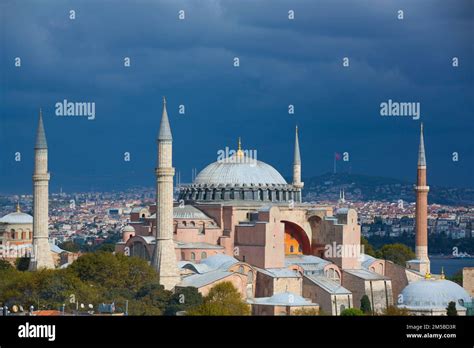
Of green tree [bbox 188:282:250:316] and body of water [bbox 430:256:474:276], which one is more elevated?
body of water [bbox 430:256:474:276]

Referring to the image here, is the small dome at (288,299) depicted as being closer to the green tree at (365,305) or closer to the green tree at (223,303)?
the green tree at (223,303)

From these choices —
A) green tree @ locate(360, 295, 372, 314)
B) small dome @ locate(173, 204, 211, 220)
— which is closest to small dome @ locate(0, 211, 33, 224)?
small dome @ locate(173, 204, 211, 220)

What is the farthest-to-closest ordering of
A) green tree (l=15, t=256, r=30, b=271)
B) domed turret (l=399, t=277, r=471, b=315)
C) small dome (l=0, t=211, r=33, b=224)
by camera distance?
small dome (l=0, t=211, r=33, b=224) < green tree (l=15, t=256, r=30, b=271) < domed turret (l=399, t=277, r=471, b=315)

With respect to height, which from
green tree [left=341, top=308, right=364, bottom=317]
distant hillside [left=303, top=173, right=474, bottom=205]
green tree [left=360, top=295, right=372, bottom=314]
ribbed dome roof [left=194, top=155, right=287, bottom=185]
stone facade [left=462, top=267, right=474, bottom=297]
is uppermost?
distant hillside [left=303, top=173, right=474, bottom=205]

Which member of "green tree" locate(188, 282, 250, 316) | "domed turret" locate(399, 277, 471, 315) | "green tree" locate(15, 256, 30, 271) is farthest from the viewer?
"green tree" locate(15, 256, 30, 271)

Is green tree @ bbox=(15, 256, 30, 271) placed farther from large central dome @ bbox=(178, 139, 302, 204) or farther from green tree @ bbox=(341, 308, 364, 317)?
green tree @ bbox=(341, 308, 364, 317)
